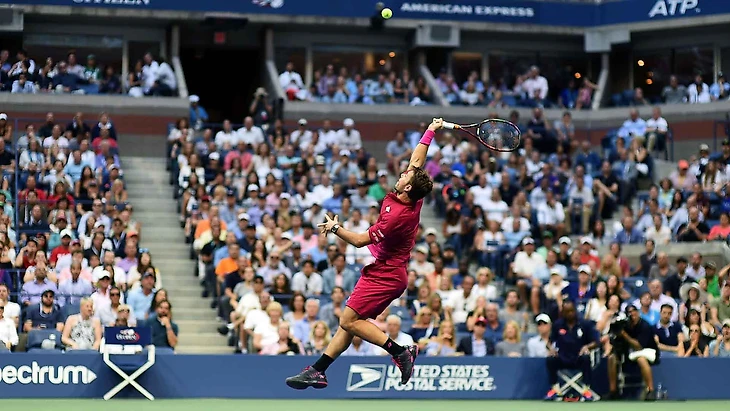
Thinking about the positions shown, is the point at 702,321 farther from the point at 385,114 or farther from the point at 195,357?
the point at 385,114

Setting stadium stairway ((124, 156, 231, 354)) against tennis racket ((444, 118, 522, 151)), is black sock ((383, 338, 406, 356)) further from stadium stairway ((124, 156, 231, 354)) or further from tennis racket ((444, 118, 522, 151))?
stadium stairway ((124, 156, 231, 354))

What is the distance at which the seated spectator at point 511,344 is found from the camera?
18078 mm

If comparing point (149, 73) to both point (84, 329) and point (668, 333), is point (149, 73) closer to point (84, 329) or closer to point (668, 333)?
point (84, 329)

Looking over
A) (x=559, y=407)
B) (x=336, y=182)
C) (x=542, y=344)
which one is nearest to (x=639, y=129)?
(x=336, y=182)

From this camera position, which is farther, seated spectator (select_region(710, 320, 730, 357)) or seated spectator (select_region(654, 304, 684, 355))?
seated spectator (select_region(654, 304, 684, 355))

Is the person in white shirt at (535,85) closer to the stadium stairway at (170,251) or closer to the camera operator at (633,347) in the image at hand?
the stadium stairway at (170,251)

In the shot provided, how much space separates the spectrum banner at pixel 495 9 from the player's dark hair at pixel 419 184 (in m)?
16.9

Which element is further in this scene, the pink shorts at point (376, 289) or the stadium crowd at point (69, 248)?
the stadium crowd at point (69, 248)

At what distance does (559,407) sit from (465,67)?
52.4ft

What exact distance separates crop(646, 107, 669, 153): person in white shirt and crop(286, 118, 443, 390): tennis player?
14.7m

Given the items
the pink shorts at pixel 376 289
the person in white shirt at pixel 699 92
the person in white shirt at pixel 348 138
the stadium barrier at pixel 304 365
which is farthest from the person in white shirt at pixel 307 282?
the person in white shirt at pixel 699 92

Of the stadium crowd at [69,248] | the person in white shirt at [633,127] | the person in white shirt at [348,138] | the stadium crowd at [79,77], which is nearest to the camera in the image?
the stadium crowd at [69,248]

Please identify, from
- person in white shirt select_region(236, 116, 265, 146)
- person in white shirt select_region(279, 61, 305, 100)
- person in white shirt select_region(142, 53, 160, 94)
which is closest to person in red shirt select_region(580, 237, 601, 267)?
person in white shirt select_region(236, 116, 265, 146)

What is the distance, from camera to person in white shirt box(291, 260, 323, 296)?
19594mm
